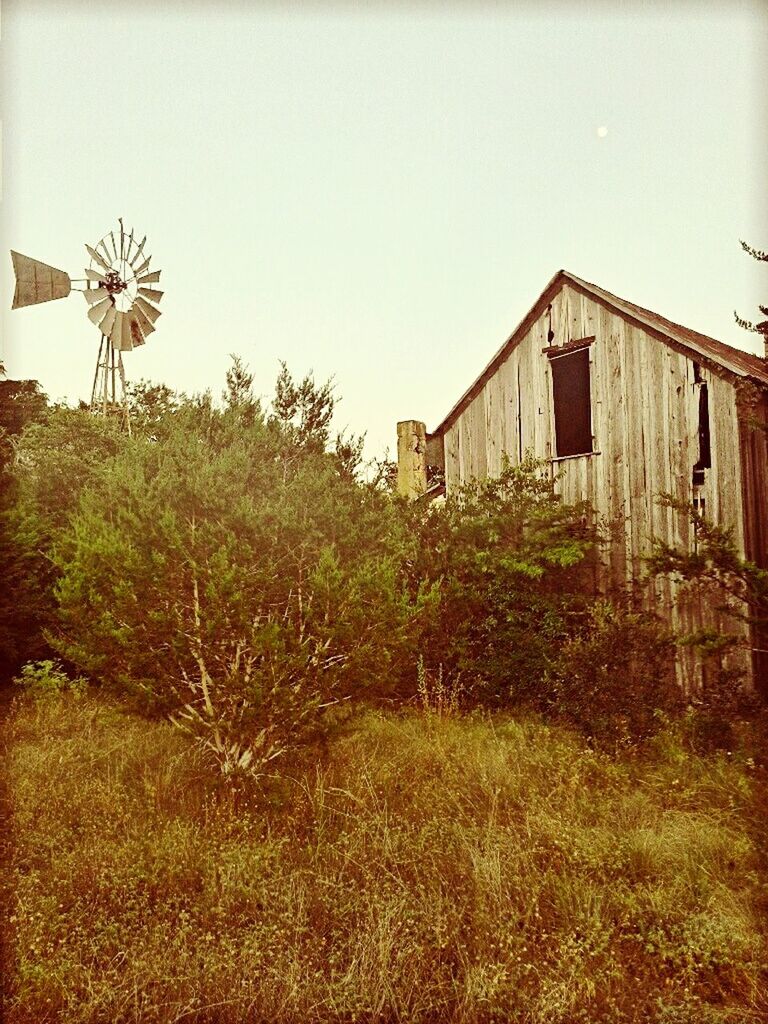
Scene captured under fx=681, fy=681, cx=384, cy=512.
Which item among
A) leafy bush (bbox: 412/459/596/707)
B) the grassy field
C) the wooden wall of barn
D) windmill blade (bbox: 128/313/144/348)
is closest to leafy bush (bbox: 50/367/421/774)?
the grassy field

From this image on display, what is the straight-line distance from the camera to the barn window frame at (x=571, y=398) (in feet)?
35.3

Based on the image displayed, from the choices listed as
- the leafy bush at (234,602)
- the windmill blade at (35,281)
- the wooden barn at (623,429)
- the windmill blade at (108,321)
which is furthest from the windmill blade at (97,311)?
the leafy bush at (234,602)

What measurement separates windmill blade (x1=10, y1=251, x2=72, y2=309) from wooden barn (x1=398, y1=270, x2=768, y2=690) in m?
8.69

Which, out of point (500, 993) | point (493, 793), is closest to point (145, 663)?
point (493, 793)

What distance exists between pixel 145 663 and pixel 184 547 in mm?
1033

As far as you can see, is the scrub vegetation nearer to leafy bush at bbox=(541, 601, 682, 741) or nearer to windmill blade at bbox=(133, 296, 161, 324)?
leafy bush at bbox=(541, 601, 682, 741)

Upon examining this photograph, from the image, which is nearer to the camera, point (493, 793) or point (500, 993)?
point (500, 993)

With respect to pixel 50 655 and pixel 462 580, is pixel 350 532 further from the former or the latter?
pixel 50 655

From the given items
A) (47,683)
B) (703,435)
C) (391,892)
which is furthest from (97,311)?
(391,892)

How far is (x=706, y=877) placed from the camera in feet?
14.3

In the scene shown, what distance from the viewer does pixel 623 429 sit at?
10.2 meters

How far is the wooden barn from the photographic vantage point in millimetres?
9141

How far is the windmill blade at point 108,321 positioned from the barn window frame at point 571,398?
11.9m

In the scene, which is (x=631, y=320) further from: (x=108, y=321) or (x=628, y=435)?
(x=108, y=321)
